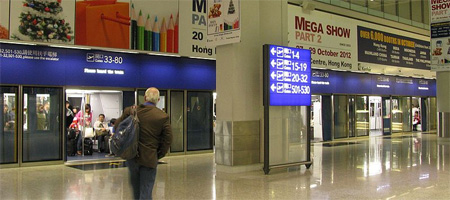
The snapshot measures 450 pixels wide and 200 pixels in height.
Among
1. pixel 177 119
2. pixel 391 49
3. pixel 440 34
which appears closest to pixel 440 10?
pixel 440 34

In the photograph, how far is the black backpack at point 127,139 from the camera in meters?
4.32

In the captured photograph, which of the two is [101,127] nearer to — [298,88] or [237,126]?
[237,126]

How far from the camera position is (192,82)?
40.3ft

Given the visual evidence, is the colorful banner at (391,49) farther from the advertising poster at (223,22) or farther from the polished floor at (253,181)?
the advertising poster at (223,22)

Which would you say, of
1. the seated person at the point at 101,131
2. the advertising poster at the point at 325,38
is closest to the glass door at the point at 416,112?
the advertising poster at the point at 325,38

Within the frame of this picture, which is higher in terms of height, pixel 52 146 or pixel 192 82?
pixel 192 82

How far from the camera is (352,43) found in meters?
15.9

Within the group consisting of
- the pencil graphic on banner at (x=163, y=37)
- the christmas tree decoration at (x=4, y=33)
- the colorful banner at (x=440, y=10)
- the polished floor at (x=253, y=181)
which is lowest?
the polished floor at (x=253, y=181)

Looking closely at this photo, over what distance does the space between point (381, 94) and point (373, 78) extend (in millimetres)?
1051

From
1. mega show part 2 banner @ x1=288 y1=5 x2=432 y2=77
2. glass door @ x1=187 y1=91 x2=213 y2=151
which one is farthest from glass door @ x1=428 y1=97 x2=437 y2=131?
glass door @ x1=187 y1=91 x2=213 y2=151

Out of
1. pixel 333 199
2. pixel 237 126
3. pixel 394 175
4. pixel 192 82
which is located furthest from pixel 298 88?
pixel 192 82

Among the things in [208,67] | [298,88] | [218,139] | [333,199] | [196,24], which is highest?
[196,24]

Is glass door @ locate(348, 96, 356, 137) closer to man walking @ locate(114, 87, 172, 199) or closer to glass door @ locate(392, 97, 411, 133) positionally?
glass door @ locate(392, 97, 411, 133)

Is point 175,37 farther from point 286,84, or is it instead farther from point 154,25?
point 286,84
